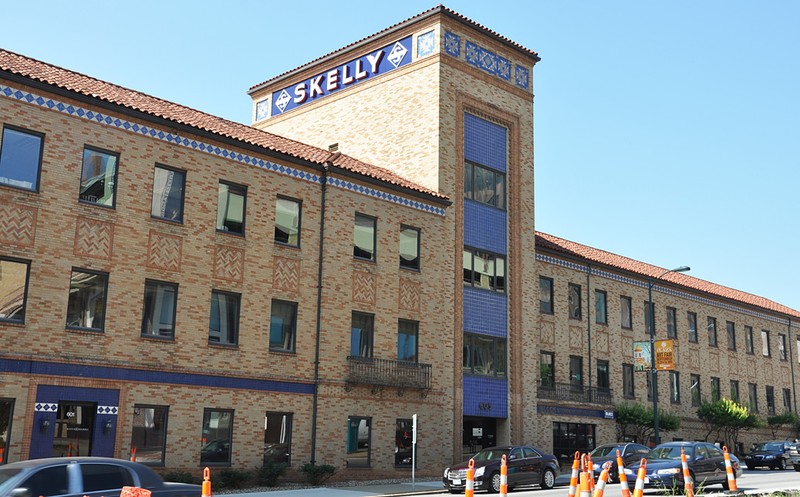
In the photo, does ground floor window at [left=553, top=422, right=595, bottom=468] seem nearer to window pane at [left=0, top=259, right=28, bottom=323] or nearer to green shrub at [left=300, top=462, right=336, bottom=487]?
green shrub at [left=300, top=462, right=336, bottom=487]

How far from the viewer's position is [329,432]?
27094 mm

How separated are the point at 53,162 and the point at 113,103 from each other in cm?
240

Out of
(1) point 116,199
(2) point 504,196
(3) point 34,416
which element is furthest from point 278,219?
(2) point 504,196

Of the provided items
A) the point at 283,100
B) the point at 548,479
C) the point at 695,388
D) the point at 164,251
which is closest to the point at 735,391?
the point at 695,388

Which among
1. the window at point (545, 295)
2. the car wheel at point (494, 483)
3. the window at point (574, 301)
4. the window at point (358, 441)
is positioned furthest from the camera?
the window at point (574, 301)

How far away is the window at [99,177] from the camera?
75.2 ft

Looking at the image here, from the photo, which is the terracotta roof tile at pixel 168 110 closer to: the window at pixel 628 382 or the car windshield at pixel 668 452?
the car windshield at pixel 668 452

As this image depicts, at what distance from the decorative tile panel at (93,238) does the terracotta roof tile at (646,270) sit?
20282mm

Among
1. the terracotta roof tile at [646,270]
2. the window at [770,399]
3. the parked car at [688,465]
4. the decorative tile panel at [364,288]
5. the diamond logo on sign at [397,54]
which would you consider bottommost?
the parked car at [688,465]

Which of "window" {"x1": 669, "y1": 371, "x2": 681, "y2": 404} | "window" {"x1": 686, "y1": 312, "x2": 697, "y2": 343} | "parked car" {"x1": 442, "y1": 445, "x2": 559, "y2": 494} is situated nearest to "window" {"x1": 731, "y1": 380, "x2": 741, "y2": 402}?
"window" {"x1": 686, "y1": 312, "x2": 697, "y2": 343}

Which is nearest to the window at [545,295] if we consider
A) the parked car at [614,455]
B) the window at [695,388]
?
the parked car at [614,455]

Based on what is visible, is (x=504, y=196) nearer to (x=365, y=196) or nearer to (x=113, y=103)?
(x=365, y=196)

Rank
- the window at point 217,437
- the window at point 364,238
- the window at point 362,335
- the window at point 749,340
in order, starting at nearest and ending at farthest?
the window at point 217,437
the window at point 362,335
the window at point 364,238
the window at point 749,340

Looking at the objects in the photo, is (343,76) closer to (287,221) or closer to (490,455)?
(287,221)
